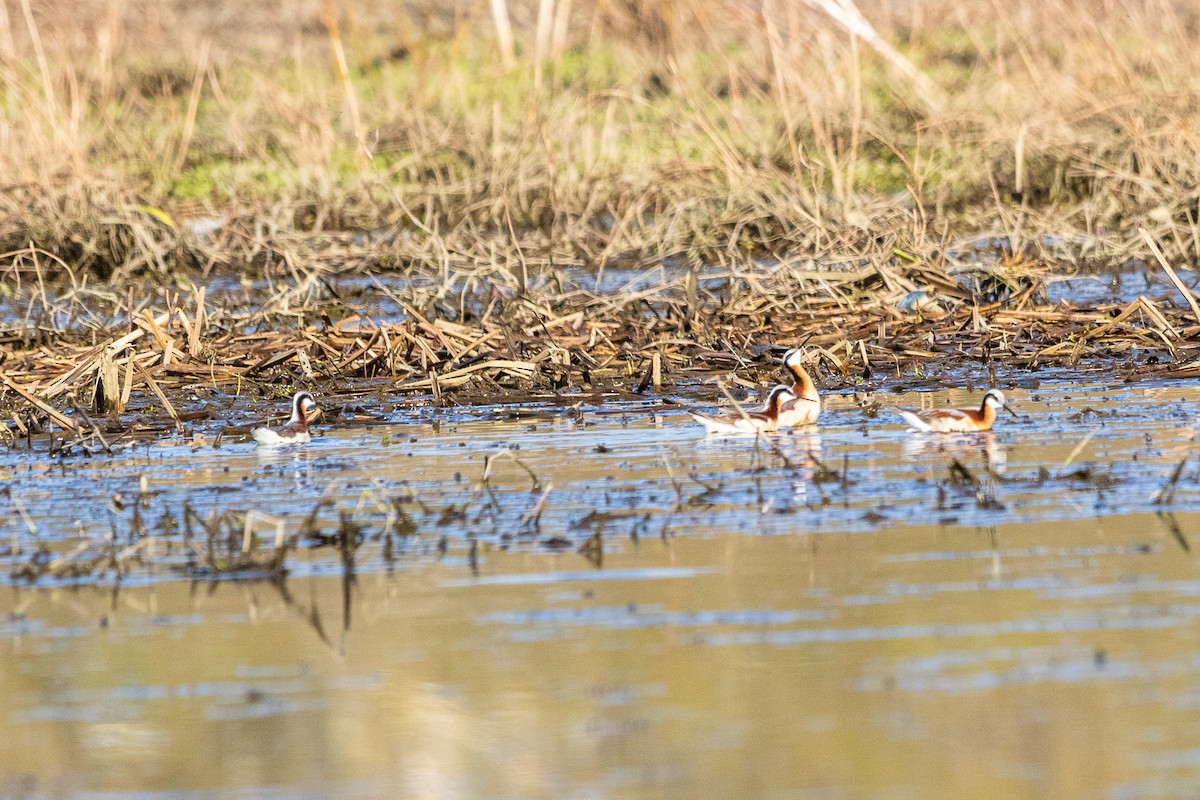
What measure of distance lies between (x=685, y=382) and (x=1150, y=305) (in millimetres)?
2645

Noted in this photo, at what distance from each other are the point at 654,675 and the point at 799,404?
465 centimetres

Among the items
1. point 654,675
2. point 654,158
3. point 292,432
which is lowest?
point 654,675

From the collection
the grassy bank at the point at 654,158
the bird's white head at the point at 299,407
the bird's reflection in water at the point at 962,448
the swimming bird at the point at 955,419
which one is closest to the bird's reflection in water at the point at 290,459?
the bird's white head at the point at 299,407

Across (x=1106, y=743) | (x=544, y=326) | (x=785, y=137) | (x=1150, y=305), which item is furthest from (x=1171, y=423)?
(x=785, y=137)

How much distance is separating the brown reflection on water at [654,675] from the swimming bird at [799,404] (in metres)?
2.78

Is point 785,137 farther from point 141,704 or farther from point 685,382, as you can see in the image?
point 141,704

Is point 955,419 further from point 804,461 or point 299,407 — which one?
point 299,407

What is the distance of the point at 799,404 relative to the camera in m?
9.56

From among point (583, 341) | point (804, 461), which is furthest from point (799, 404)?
point (583, 341)

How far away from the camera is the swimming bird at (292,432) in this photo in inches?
364

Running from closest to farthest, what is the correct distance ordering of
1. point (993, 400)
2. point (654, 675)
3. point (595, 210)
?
point (654, 675) < point (993, 400) < point (595, 210)

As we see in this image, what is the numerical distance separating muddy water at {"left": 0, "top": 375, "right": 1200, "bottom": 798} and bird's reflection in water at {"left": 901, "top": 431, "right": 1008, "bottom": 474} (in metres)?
0.04

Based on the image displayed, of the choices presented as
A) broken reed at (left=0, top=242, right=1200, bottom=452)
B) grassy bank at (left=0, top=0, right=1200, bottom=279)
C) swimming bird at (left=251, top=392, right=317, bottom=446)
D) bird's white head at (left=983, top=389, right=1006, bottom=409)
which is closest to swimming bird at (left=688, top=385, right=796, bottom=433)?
bird's white head at (left=983, top=389, right=1006, bottom=409)

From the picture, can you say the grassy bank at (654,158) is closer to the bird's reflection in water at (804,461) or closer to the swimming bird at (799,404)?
the swimming bird at (799,404)
